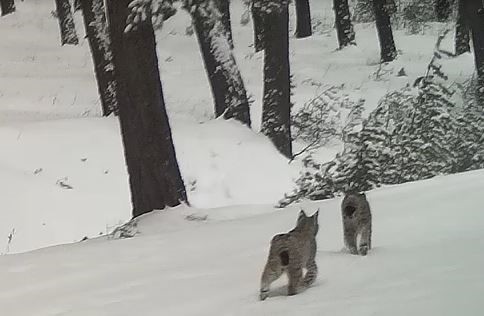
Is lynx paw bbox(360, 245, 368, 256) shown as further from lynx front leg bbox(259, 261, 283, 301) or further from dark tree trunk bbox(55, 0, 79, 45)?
dark tree trunk bbox(55, 0, 79, 45)

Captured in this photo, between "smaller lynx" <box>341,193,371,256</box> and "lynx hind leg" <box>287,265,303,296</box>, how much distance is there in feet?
2.22

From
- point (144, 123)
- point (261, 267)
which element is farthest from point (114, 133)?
point (261, 267)

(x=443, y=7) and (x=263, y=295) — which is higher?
(x=263, y=295)

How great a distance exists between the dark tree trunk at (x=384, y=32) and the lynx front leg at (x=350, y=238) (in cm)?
1473

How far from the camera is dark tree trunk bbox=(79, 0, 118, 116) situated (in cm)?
1221

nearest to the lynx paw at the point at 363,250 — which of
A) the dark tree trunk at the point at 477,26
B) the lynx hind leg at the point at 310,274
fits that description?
the lynx hind leg at the point at 310,274

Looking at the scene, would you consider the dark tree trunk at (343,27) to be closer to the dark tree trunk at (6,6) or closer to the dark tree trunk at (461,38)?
the dark tree trunk at (461,38)

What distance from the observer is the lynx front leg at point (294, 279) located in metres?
3.31

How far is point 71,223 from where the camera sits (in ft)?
32.7

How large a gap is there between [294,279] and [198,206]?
591cm

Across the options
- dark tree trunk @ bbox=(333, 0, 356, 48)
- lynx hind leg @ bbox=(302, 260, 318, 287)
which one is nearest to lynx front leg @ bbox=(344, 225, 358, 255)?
lynx hind leg @ bbox=(302, 260, 318, 287)

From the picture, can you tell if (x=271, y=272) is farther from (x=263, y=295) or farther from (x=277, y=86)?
(x=277, y=86)

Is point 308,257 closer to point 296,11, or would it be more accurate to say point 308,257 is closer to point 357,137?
point 357,137

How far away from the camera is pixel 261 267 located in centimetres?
420
